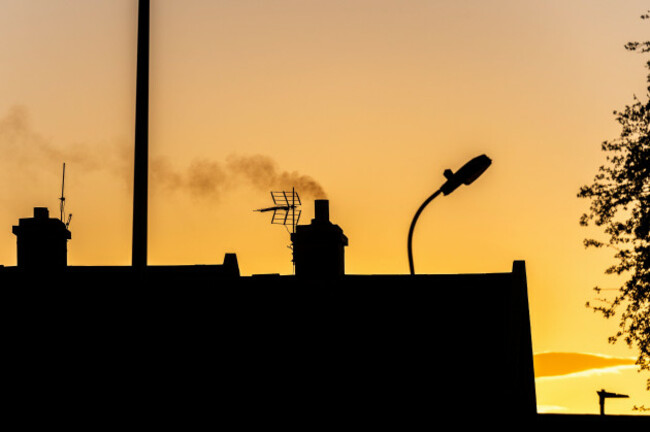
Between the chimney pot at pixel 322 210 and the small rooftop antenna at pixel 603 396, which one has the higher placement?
the chimney pot at pixel 322 210

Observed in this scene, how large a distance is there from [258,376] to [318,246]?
456cm

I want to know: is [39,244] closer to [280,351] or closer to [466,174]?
[280,351]

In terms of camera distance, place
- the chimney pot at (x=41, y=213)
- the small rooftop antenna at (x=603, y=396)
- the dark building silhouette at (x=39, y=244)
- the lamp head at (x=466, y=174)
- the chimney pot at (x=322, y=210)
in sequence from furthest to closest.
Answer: the small rooftop antenna at (x=603, y=396), the chimney pot at (x=41, y=213), the dark building silhouette at (x=39, y=244), the chimney pot at (x=322, y=210), the lamp head at (x=466, y=174)

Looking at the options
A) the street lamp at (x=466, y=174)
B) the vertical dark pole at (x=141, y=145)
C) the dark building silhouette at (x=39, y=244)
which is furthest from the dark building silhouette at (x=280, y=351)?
the vertical dark pole at (x=141, y=145)

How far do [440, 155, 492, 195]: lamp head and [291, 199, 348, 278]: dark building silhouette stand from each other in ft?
23.2

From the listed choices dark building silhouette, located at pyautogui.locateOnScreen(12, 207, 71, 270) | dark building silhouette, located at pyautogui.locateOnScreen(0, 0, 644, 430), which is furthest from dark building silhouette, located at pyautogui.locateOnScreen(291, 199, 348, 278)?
dark building silhouette, located at pyautogui.locateOnScreen(12, 207, 71, 270)

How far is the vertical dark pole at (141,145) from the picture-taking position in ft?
39.5

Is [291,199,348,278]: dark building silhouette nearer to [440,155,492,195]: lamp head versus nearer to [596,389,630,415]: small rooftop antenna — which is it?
[440,155,492,195]: lamp head

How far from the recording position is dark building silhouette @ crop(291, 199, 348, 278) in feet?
78.8

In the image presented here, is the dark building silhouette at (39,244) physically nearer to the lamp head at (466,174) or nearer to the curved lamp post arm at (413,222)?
the curved lamp post arm at (413,222)

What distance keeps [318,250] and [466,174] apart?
7.42 metres

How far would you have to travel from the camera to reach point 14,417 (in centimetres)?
1898

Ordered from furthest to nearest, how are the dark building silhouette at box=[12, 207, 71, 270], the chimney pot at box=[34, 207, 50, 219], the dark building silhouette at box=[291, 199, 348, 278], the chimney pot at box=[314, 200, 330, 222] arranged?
the chimney pot at box=[34, 207, 50, 219]
the dark building silhouette at box=[12, 207, 71, 270]
the chimney pot at box=[314, 200, 330, 222]
the dark building silhouette at box=[291, 199, 348, 278]

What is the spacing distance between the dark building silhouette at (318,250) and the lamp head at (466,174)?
707 cm
